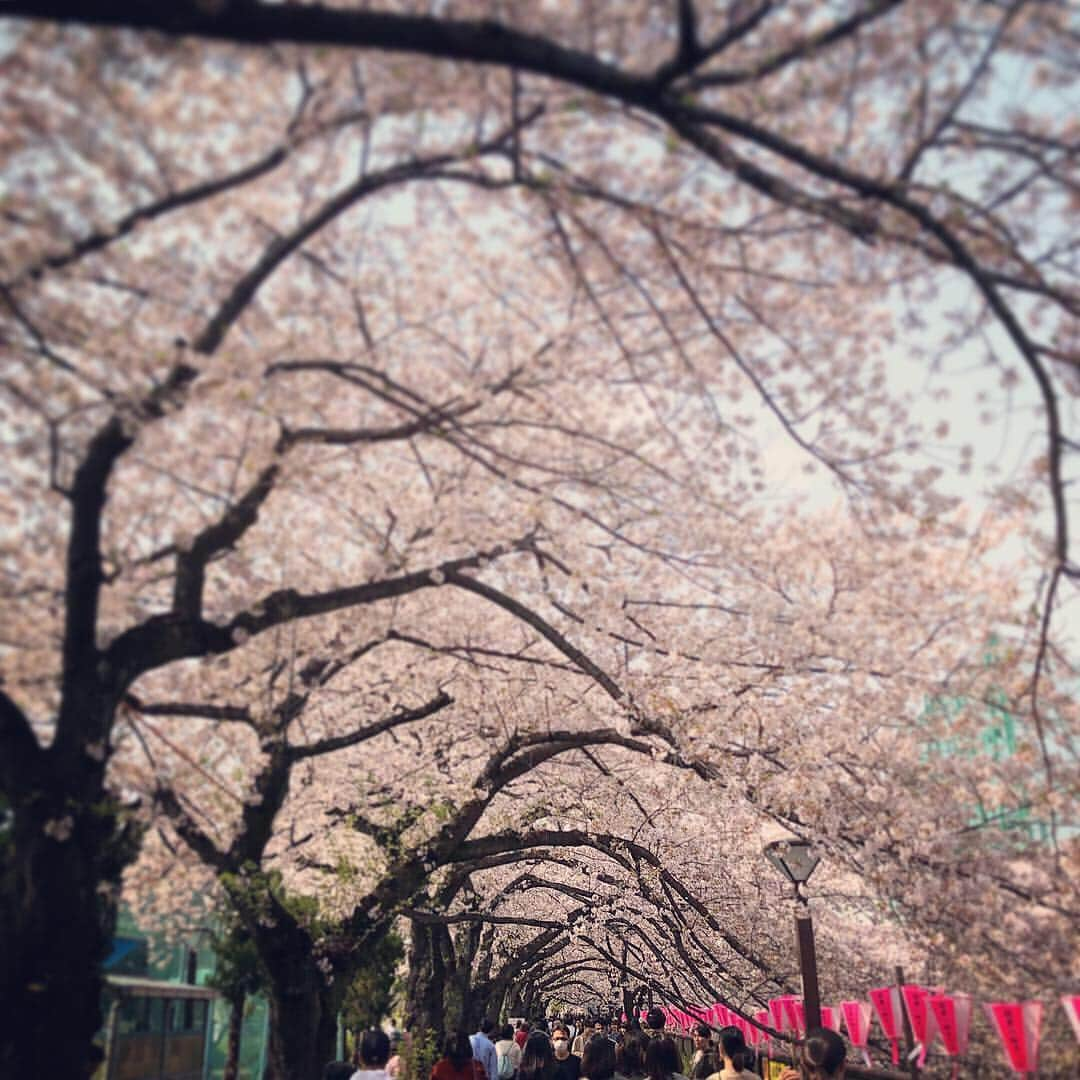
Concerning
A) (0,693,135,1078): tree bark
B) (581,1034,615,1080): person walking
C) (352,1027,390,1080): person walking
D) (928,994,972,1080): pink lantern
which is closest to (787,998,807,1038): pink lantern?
(928,994,972,1080): pink lantern

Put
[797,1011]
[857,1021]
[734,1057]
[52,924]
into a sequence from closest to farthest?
1. [52,924]
2. [734,1057]
3. [857,1021]
4. [797,1011]

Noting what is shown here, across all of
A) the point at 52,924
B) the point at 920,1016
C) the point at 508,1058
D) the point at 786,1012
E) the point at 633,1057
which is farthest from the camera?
the point at 508,1058

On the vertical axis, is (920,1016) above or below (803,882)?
below

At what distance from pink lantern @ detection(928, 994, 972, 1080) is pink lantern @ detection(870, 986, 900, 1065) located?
645 mm

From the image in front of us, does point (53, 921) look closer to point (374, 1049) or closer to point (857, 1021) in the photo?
point (374, 1049)

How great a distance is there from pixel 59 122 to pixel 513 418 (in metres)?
3.14

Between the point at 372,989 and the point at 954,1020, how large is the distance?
11.7 m

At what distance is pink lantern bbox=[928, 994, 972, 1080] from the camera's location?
7203 mm

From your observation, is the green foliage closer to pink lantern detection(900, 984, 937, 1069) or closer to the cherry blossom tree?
the cherry blossom tree

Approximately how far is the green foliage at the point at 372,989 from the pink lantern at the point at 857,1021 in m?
7.41

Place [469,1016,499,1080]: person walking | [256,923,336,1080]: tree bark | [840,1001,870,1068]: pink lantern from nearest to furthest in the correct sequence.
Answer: [256,923,336,1080]: tree bark, [840,1001,870,1068]: pink lantern, [469,1016,499,1080]: person walking

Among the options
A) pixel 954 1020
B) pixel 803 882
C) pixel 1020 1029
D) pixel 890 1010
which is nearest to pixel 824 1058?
pixel 1020 1029

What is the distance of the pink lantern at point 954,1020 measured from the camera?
720cm

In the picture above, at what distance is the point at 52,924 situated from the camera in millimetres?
5117
